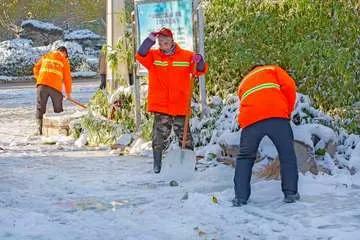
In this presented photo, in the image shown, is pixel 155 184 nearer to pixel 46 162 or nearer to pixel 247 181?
pixel 247 181

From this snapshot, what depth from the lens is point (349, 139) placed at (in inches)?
317

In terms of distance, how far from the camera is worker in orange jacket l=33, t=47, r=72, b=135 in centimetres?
1195

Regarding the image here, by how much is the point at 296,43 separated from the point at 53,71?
16.1 ft

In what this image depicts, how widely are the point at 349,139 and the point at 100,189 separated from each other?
2899mm

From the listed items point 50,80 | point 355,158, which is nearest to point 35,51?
point 50,80

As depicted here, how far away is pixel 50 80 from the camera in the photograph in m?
12.0

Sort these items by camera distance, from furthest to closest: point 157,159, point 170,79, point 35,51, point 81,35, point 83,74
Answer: point 81,35, point 35,51, point 83,74, point 157,159, point 170,79

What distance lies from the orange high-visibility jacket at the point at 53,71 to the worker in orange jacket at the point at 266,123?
627 cm

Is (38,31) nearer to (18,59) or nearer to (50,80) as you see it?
(18,59)

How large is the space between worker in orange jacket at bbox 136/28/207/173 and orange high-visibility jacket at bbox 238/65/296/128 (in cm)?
149

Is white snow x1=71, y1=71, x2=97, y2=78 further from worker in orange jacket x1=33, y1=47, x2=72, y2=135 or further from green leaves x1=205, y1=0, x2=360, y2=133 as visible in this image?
green leaves x1=205, y1=0, x2=360, y2=133

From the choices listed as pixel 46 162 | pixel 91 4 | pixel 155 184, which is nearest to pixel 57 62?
pixel 46 162

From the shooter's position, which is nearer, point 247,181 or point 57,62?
point 247,181

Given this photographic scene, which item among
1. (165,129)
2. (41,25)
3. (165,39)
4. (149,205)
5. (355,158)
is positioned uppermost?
(41,25)
